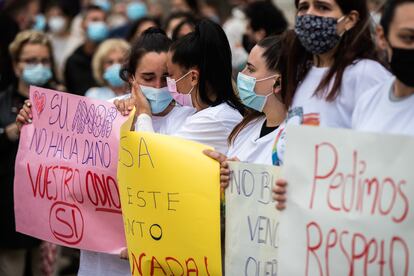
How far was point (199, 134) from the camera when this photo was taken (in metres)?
5.82

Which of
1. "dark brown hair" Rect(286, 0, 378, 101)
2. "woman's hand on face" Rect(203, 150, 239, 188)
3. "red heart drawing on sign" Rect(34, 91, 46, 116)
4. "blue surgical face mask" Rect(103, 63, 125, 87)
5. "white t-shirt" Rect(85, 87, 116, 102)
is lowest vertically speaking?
"white t-shirt" Rect(85, 87, 116, 102)

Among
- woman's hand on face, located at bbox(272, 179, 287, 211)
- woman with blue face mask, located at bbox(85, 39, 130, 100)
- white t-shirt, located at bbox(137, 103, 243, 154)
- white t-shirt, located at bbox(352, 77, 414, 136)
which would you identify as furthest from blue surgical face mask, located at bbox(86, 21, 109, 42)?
white t-shirt, located at bbox(352, 77, 414, 136)

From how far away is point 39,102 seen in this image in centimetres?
668

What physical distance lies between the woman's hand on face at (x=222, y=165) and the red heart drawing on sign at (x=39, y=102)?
1546mm

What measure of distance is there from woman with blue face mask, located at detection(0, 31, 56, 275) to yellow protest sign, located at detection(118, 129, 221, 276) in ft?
6.79

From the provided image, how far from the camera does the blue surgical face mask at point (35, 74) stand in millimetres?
8078

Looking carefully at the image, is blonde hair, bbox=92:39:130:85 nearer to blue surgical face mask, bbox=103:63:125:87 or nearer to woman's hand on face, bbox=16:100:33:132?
blue surgical face mask, bbox=103:63:125:87

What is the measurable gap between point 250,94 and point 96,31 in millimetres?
6358

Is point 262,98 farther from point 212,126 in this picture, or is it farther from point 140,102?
point 140,102

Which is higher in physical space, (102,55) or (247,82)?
(247,82)

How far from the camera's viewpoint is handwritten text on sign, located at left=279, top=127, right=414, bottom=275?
437 centimetres

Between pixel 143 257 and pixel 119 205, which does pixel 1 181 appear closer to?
pixel 119 205

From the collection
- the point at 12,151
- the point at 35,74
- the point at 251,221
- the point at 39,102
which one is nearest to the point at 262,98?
the point at 251,221

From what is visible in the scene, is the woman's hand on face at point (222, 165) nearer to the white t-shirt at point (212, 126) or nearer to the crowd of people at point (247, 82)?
the crowd of people at point (247, 82)
